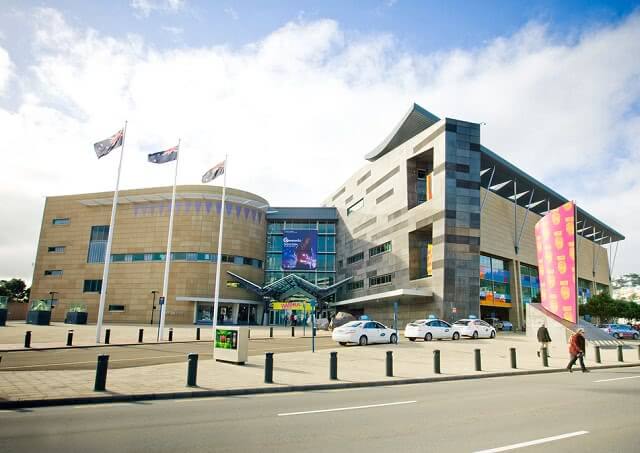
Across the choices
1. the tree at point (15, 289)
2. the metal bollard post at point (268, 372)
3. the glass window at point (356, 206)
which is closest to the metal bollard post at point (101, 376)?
the metal bollard post at point (268, 372)

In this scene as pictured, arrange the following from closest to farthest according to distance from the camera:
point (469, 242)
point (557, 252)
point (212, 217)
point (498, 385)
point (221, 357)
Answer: point (498, 385) < point (221, 357) < point (557, 252) < point (469, 242) < point (212, 217)

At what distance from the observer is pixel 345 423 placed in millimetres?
7059

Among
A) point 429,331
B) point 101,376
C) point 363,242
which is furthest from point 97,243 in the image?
point 101,376

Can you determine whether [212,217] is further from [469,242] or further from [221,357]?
[221,357]

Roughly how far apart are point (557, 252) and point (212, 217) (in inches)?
1788

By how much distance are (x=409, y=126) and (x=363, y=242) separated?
1851cm

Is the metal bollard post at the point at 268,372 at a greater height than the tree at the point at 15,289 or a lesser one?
lesser

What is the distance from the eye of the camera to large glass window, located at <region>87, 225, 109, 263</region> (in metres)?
62.5

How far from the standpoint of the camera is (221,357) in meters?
16.4

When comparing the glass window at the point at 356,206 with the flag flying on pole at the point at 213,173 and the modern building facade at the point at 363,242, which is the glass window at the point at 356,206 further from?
the flag flying on pole at the point at 213,173

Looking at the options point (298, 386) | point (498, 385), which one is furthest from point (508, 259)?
point (298, 386)

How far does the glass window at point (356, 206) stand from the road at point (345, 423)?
57436 millimetres

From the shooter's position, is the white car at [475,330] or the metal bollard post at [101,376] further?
the white car at [475,330]

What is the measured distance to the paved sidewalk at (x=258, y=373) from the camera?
10023 mm
